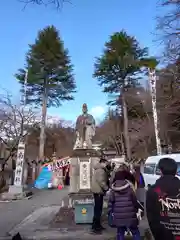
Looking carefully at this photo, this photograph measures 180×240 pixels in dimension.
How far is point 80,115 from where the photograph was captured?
408 inches

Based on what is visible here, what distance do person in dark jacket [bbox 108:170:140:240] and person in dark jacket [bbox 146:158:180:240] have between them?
213 cm

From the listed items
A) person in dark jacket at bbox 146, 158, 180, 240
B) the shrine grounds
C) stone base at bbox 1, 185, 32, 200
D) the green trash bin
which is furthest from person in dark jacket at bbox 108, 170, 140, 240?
stone base at bbox 1, 185, 32, 200

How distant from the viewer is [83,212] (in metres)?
7.45

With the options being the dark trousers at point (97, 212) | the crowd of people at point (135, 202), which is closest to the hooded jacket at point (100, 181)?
the crowd of people at point (135, 202)

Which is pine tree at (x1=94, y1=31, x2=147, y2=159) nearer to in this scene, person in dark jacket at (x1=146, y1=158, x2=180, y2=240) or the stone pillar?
the stone pillar

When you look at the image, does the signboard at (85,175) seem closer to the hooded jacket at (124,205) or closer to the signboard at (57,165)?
the hooded jacket at (124,205)

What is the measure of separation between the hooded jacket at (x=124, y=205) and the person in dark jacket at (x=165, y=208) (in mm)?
2134

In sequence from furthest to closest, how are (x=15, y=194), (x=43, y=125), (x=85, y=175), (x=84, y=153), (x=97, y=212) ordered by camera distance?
(x=43, y=125) < (x=15, y=194) < (x=84, y=153) < (x=85, y=175) < (x=97, y=212)

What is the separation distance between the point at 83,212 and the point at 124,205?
331 centimetres

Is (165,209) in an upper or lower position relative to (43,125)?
lower

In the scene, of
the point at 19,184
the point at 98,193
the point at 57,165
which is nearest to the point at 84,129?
the point at 98,193

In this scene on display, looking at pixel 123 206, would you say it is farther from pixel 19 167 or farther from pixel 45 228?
pixel 19 167

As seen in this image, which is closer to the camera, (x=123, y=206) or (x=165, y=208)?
(x=165, y=208)

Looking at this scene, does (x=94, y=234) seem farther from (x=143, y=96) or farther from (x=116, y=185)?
(x=143, y=96)
